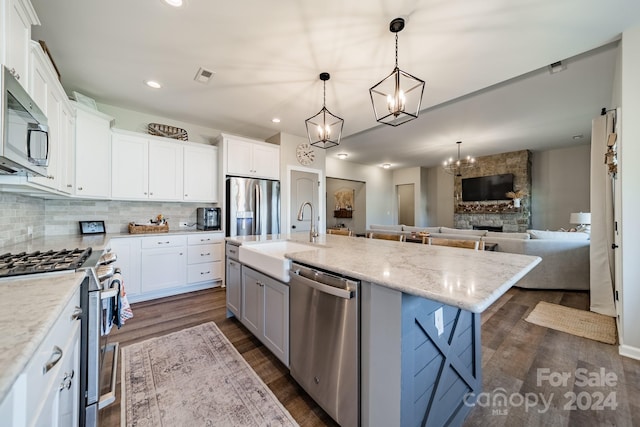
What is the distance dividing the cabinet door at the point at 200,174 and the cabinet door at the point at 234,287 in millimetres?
1723

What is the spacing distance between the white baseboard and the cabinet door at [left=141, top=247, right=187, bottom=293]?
4.65 meters

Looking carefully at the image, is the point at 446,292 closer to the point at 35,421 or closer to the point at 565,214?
the point at 35,421


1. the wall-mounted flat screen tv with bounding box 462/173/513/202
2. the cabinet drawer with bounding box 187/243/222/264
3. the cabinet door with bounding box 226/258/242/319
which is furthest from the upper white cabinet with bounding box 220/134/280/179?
the wall-mounted flat screen tv with bounding box 462/173/513/202

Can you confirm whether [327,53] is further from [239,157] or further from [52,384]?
[52,384]

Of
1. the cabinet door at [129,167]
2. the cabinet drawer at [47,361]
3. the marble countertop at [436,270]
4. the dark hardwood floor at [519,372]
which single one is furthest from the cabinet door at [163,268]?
the marble countertop at [436,270]

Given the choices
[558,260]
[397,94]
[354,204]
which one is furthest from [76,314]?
[354,204]

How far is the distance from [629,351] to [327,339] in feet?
8.49

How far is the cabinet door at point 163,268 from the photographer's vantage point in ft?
10.5

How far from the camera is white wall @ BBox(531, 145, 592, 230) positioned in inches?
239

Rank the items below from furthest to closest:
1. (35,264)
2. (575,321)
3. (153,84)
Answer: (153,84)
(575,321)
(35,264)

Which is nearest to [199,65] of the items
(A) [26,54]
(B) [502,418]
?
(A) [26,54]

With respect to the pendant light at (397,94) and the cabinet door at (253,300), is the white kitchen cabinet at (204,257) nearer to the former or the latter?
the cabinet door at (253,300)

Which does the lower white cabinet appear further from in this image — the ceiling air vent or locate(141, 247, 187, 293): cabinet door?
the ceiling air vent

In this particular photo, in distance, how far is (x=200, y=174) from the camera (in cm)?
387
